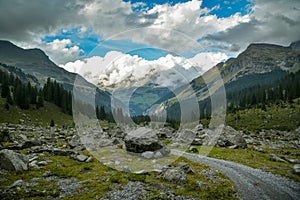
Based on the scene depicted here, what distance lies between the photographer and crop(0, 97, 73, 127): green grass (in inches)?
3305

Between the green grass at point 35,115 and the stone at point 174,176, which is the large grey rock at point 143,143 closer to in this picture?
the stone at point 174,176

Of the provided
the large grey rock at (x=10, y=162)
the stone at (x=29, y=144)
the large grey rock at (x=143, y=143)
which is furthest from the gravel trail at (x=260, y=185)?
the stone at (x=29, y=144)

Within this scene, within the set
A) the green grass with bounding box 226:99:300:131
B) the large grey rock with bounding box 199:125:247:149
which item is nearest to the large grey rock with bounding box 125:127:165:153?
the large grey rock with bounding box 199:125:247:149

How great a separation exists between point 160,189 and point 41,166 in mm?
12799

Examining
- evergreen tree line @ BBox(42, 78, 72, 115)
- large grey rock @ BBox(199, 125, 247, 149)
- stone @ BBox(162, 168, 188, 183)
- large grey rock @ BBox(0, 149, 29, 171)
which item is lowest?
large grey rock @ BBox(199, 125, 247, 149)

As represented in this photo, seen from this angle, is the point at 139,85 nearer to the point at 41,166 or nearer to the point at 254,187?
the point at 41,166

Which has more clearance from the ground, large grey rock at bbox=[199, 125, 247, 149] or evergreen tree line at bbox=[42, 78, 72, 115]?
evergreen tree line at bbox=[42, 78, 72, 115]

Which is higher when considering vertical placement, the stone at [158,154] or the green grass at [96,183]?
the green grass at [96,183]

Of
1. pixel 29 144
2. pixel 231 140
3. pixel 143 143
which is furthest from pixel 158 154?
→ pixel 231 140

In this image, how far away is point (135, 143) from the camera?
107ft

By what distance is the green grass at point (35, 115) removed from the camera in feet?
275

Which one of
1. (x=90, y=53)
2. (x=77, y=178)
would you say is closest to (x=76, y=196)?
(x=77, y=178)

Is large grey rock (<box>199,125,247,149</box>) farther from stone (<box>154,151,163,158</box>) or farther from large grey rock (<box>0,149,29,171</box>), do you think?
large grey rock (<box>0,149,29,171</box>)

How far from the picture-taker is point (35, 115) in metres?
101
